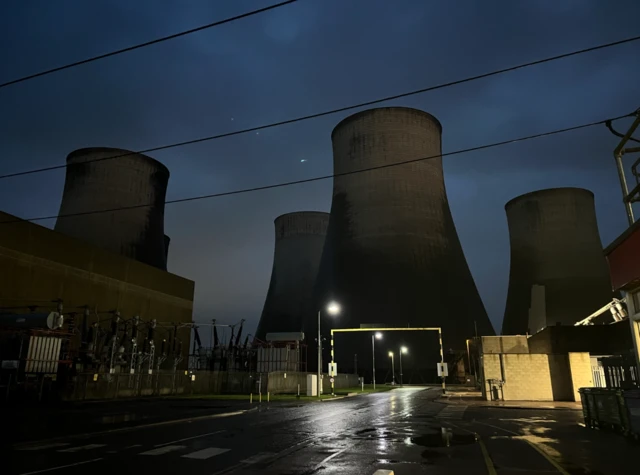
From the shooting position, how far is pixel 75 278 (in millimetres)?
37281

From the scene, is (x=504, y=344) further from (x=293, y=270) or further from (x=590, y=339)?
(x=293, y=270)

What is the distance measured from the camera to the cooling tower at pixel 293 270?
6944 centimetres

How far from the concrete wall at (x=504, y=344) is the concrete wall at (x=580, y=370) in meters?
3.80

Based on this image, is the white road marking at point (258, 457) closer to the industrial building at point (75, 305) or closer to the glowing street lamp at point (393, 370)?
the industrial building at point (75, 305)

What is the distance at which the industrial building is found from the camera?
23.4m

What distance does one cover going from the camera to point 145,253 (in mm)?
49188

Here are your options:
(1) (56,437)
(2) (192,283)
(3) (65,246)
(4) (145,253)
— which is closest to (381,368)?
(2) (192,283)

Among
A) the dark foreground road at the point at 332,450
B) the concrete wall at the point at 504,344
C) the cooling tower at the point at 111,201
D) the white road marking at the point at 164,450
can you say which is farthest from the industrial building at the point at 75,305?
the concrete wall at the point at 504,344

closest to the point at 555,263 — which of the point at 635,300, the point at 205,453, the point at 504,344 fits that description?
the point at 504,344

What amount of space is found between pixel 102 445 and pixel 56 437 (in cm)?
183

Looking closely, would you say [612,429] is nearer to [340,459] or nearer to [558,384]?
[340,459]

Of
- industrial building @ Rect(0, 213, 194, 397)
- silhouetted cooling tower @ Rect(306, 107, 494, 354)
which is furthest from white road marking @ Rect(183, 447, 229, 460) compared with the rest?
silhouetted cooling tower @ Rect(306, 107, 494, 354)

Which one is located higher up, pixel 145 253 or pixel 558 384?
pixel 145 253

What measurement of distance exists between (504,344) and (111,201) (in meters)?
37.5
